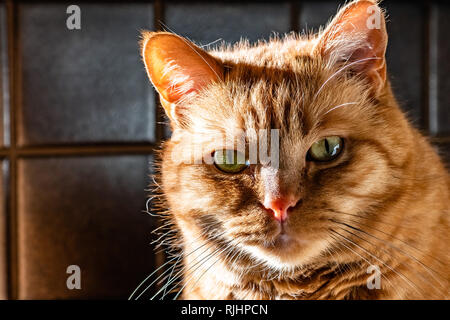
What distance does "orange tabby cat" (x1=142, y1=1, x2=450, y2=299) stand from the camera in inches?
24.3

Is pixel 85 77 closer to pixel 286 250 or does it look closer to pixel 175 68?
pixel 175 68

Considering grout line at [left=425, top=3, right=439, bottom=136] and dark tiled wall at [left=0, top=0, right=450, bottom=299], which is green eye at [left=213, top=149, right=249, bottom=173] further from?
grout line at [left=425, top=3, right=439, bottom=136]

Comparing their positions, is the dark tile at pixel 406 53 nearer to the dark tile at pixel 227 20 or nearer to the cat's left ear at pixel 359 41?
the dark tile at pixel 227 20

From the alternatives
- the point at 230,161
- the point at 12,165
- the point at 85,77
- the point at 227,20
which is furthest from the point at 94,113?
the point at 230,161

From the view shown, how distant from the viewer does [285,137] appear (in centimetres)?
62

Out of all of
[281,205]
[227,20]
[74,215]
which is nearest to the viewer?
[281,205]

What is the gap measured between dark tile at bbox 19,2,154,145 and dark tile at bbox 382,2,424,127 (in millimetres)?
541

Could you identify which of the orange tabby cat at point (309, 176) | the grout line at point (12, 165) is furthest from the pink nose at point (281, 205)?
the grout line at point (12, 165)

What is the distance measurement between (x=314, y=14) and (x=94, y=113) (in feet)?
1.78

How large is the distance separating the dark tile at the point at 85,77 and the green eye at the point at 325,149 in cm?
49

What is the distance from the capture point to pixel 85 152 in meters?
1.06
